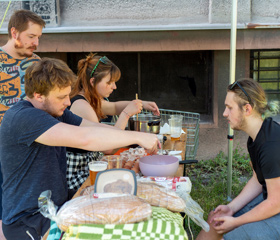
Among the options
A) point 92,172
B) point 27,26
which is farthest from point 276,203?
point 27,26

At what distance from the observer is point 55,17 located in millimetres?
5012

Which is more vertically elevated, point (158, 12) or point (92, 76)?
point (158, 12)

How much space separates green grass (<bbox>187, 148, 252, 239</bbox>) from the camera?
3926 millimetres

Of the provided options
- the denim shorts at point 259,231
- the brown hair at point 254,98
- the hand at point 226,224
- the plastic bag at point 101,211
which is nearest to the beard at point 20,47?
the brown hair at point 254,98

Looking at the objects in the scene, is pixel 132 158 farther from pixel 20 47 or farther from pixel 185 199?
pixel 20 47

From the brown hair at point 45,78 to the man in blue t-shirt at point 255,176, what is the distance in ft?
3.48

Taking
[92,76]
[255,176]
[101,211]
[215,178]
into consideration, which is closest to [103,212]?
[101,211]

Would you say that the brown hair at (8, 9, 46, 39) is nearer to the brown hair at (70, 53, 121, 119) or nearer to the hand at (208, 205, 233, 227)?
the brown hair at (70, 53, 121, 119)

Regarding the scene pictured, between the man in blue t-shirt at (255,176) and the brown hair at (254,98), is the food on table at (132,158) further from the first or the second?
the brown hair at (254,98)

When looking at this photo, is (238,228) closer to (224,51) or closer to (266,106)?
(266,106)

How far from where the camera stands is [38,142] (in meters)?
1.85

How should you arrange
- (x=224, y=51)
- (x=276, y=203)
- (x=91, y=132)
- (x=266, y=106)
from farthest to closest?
(x=224, y=51) < (x=266, y=106) < (x=276, y=203) < (x=91, y=132)

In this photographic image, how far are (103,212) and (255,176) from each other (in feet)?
4.51

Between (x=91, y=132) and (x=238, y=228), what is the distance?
38.7 inches
